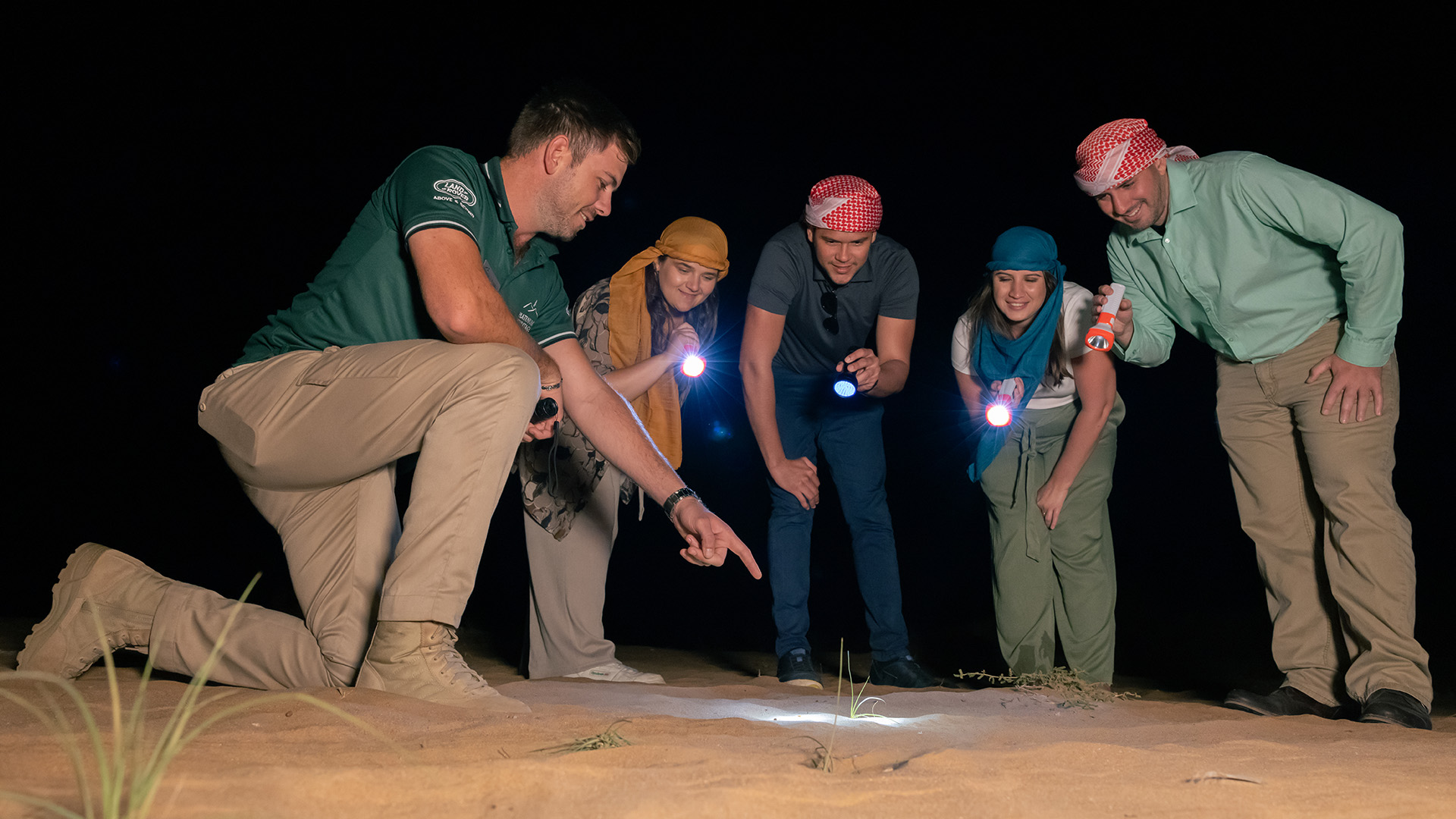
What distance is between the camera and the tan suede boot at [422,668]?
1.64 meters

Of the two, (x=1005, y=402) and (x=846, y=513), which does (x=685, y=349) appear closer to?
(x=846, y=513)

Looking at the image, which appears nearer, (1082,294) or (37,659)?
(37,659)

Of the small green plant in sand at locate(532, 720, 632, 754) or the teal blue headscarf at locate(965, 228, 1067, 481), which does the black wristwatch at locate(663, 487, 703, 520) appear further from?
the teal blue headscarf at locate(965, 228, 1067, 481)

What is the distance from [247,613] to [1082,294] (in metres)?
2.31

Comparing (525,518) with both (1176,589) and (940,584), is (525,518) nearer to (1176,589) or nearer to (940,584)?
(940,584)

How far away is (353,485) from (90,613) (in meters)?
0.58

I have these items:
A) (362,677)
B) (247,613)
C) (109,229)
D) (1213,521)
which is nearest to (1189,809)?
(362,677)

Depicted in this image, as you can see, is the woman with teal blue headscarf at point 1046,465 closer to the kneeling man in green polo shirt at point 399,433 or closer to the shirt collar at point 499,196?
the kneeling man in green polo shirt at point 399,433

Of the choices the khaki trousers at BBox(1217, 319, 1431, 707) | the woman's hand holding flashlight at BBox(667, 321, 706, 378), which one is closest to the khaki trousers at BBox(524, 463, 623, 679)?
the woman's hand holding flashlight at BBox(667, 321, 706, 378)

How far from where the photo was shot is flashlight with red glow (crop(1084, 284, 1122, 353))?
98.1 inches

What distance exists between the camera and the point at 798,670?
8.91 ft

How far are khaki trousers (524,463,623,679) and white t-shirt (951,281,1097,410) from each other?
3.82ft

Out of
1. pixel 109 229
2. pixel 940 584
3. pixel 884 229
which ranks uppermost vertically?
pixel 884 229

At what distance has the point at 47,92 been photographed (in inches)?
219
